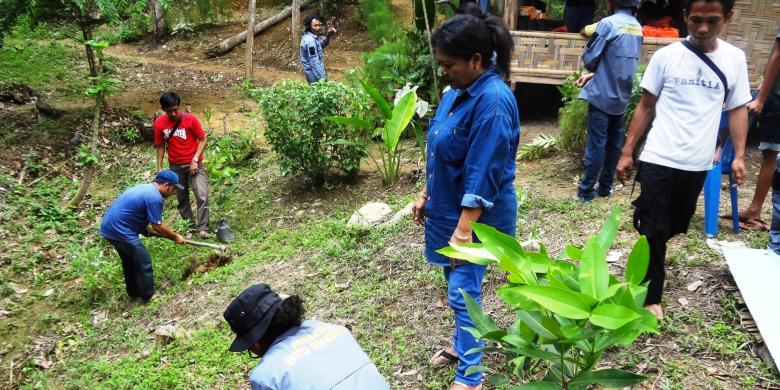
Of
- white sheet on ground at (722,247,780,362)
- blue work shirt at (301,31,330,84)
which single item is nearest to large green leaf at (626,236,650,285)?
white sheet on ground at (722,247,780,362)

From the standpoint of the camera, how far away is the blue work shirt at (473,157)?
2289 millimetres

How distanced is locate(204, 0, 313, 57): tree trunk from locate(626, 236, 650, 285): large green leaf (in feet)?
49.7

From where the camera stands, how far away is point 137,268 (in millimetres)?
5352

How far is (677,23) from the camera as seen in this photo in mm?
8141

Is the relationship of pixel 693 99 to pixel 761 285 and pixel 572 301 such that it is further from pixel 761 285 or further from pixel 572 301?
pixel 572 301

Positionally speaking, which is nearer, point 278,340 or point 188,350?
point 278,340

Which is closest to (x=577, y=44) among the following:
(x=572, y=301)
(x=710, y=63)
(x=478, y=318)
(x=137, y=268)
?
(x=710, y=63)

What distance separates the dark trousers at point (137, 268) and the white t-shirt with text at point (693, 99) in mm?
4572

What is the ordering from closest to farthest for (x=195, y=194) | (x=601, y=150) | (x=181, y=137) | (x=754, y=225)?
(x=754, y=225) → (x=601, y=150) → (x=181, y=137) → (x=195, y=194)

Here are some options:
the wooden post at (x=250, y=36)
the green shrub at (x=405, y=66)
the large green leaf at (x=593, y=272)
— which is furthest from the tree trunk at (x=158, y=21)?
the large green leaf at (x=593, y=272)

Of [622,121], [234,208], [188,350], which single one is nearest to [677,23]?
[622,121]

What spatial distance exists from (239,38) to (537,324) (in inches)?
605

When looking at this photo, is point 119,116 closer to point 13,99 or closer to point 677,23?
point 13,99

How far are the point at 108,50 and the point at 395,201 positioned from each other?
44.0 feet
